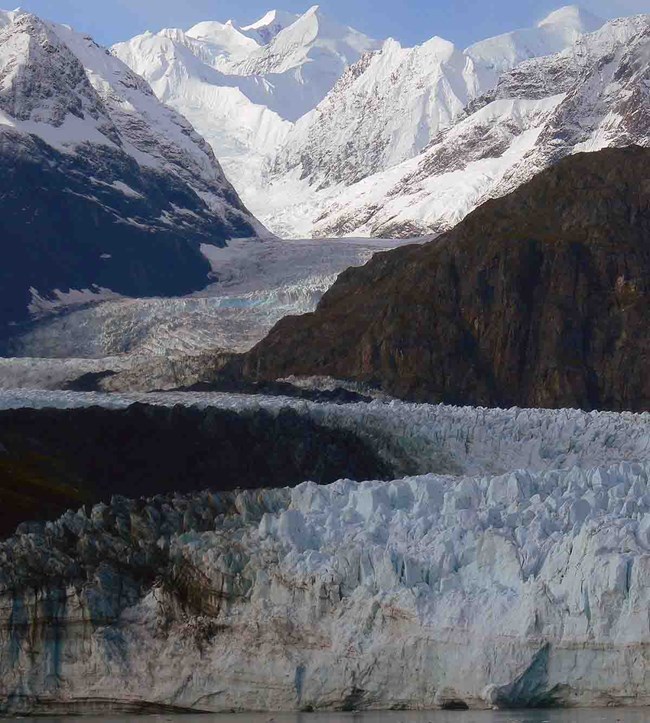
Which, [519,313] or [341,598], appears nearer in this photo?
[341,598]

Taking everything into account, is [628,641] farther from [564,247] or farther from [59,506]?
[564,247]

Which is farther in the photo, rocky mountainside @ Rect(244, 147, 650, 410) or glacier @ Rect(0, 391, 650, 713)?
rocky mountainside @ Rect(244, 147, 650, 410)

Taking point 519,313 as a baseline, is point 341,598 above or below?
below

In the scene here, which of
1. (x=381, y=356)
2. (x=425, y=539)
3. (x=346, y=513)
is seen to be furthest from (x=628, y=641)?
(x=381, y=356)
